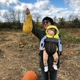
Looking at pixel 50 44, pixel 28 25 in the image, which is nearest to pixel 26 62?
pixel 28 25

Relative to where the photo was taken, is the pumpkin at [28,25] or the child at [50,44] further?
the pumpkin at [28,25]

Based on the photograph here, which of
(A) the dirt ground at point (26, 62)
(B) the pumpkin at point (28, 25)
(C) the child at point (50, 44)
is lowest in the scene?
(A) the dirt ground at point (26, 62)

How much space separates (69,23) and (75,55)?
416 inches

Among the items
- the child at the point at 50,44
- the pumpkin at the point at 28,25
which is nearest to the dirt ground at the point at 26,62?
the child at the point at 50,44

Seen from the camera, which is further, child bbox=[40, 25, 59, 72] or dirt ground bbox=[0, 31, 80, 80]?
dirt ground bbox=[0, 31, 80, 80]

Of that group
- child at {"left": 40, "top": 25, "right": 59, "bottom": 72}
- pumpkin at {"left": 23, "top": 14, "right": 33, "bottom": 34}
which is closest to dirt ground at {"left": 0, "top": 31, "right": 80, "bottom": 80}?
child at {"left": 40, "top": 25, "right": 59, "bottom": 72}

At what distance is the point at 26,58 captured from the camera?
607 centimetres

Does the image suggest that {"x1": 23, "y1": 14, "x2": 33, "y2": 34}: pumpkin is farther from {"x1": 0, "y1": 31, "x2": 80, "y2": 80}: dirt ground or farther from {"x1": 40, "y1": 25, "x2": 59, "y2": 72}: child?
{"x1": 0, "y1": 31, "x2": 80, "y2": 80}: dirt ground

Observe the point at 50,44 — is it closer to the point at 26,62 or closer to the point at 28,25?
the point at 28,25

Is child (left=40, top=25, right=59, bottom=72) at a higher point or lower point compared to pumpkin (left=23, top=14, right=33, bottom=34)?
lower

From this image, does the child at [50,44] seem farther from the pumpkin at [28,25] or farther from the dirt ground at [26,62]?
the dirt ground at [26,62]

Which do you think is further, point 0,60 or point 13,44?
point 13,44

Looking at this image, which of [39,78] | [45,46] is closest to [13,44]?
[39,78]

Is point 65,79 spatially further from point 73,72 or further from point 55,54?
point 55,54
